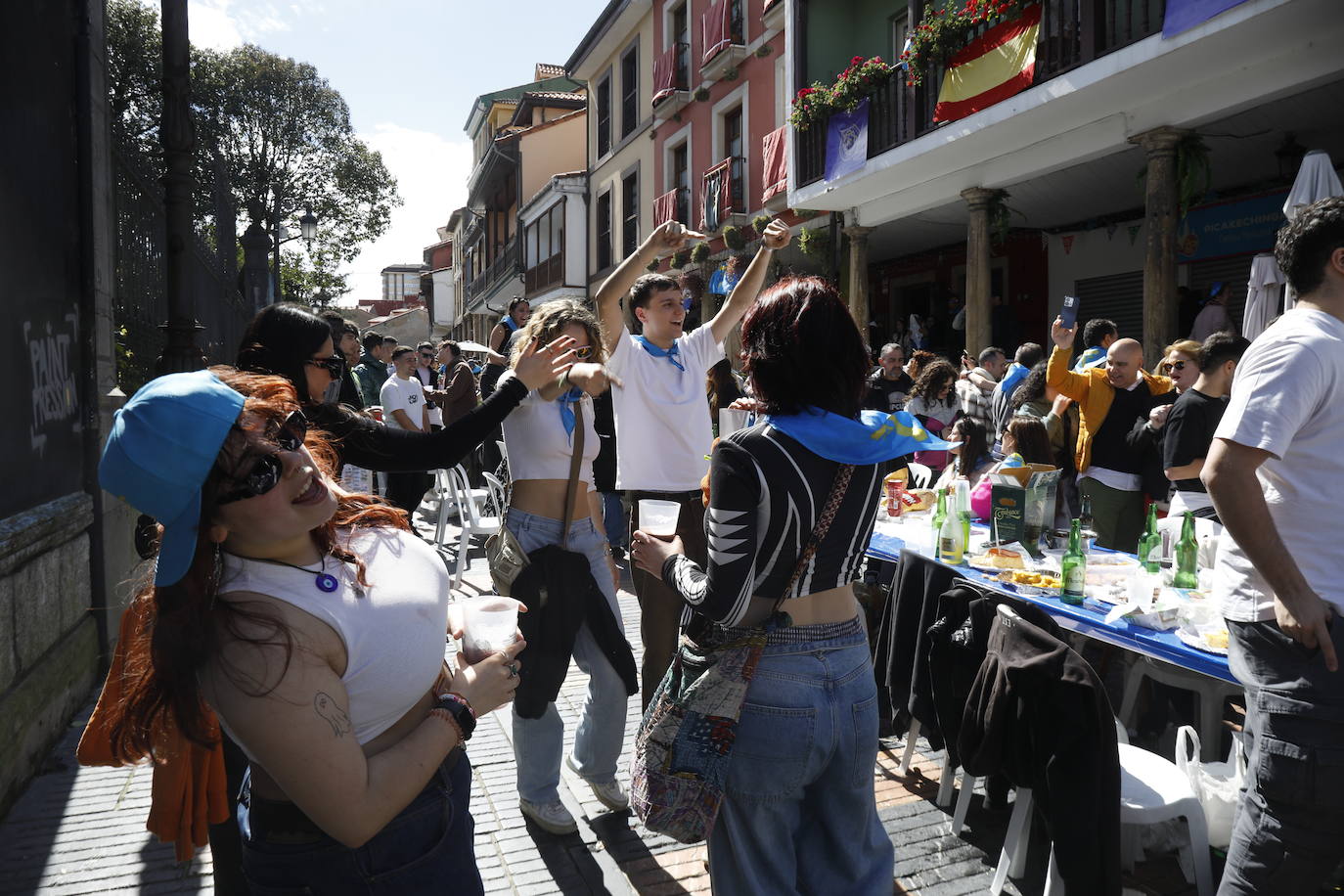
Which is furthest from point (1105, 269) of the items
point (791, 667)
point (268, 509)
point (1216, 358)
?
point (268, 509)

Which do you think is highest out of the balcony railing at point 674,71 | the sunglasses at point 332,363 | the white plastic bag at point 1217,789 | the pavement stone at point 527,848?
the balcony railing at point 674,71

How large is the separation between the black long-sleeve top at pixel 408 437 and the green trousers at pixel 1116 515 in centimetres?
448

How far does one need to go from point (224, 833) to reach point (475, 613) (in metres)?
1.19

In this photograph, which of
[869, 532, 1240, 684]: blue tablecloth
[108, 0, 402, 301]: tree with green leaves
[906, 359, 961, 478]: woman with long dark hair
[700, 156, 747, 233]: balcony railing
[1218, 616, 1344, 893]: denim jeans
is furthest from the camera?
[108, 0, 402, 301]: tree with green leaves

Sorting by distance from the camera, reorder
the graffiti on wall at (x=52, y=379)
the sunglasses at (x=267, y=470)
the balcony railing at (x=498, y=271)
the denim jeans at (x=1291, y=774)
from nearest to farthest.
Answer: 1. the sunglasses at (x=267, y=470)
2. the denim jeans at (x=1291, y=774)
3. the graffiti on wall at (x=52, y=379)
4. the balcony railing at (x=498, y=271)

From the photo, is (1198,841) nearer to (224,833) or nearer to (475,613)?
(475,613)

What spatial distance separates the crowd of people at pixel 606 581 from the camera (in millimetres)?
1288

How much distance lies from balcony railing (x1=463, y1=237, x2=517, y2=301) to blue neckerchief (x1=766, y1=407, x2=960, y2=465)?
2905 cm

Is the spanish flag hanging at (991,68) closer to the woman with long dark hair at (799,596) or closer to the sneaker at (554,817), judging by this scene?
the woman with long dark hair at (799,596)

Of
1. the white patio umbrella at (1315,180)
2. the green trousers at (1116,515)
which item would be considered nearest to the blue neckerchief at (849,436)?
the green trousers at (1116,515)

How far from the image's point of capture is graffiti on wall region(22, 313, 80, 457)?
13.7 ft

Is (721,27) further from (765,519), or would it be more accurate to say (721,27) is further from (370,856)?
(370,856)

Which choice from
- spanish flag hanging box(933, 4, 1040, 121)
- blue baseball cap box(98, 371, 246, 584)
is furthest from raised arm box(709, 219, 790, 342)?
spanish flag hanging box(933, 4, 1040, 121)

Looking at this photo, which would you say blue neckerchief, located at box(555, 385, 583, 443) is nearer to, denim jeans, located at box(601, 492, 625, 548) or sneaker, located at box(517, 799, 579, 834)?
sneaker, located at box(517, 799, 579, 834)
